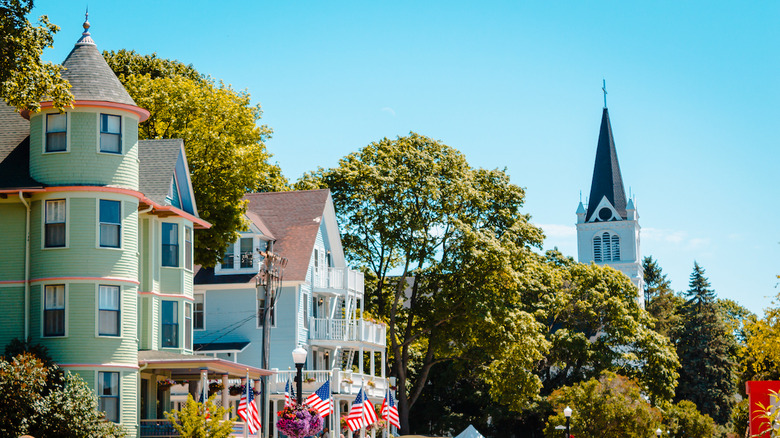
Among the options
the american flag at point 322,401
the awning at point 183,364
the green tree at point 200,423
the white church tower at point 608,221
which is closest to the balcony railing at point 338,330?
the awning at point 183,364

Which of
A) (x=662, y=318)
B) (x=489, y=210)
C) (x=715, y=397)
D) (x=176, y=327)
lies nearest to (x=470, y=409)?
(x=489, y=210)

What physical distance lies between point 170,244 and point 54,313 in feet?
19.6

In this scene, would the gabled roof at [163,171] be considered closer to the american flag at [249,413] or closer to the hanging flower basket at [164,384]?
the hanging flower basket at [164,384]

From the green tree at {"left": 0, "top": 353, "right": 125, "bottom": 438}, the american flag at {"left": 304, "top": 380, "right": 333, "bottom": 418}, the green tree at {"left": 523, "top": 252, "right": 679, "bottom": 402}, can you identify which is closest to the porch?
the american flag at {"left": 304, "top": 380, "right": 333, "bottom": 418}

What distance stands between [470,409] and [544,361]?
6.26m

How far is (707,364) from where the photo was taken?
8719cm

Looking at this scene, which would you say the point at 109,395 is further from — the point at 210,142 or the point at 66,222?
the point at 210,142

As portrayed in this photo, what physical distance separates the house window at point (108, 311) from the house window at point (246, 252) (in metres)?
18.3

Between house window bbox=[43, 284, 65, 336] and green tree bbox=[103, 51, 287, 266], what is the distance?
1189cm

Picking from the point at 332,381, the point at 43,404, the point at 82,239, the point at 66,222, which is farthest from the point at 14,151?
the point at 332,381

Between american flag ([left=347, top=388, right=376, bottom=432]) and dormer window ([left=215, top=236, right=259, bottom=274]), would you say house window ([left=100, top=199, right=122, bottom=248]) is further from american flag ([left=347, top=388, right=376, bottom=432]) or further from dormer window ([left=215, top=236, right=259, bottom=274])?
dormer window ([left=215, top=236, right=259, bottom=274])

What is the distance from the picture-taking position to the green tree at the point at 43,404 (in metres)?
28.0

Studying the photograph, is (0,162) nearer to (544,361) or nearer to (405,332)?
(405,332)

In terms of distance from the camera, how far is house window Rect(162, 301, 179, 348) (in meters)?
36.3
